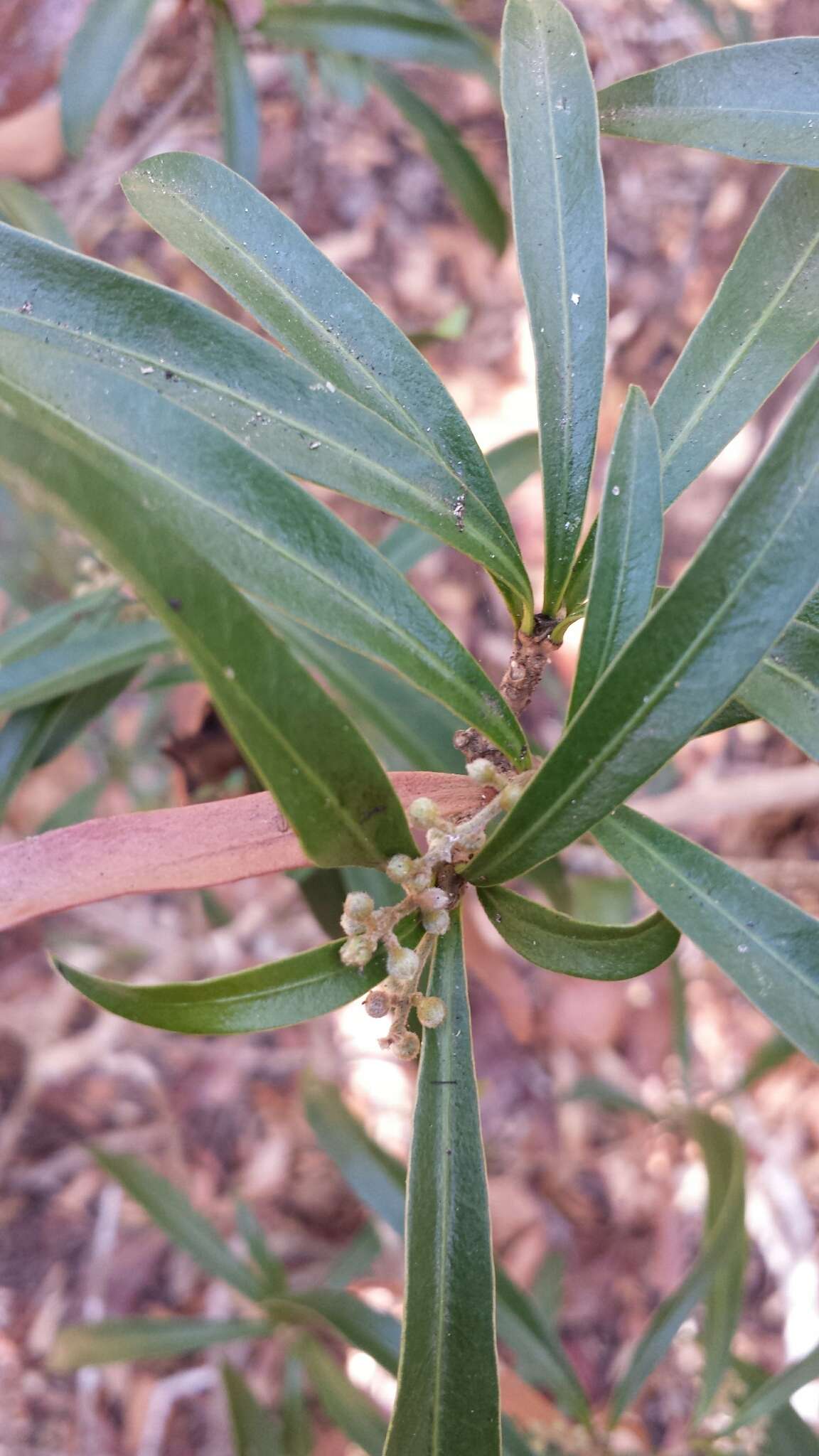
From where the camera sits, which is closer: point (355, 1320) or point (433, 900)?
point (433, 900)

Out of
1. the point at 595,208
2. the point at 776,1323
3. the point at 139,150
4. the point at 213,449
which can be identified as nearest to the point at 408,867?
the point at 213,449

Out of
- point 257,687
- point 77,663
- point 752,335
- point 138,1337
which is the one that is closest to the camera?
point 257,687

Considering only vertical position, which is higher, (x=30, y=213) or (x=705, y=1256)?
(x=30, y=213)

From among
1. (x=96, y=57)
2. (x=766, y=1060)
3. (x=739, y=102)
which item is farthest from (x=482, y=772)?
(x=766, y=1060)

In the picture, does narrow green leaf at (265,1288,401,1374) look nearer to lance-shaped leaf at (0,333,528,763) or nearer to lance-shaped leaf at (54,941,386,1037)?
lance-shaped leaf at (54,941,386,1037)

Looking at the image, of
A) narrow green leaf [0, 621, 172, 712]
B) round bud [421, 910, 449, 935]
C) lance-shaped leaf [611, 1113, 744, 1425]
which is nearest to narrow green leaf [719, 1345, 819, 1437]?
lance-shaped leaf [611, 1113, 744, 1425]

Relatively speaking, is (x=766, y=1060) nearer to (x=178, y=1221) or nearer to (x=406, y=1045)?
(x=178, y=1221)

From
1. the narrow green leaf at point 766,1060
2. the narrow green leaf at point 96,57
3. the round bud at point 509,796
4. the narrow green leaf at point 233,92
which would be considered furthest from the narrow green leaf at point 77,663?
the narrow green leaf at point 766,1060

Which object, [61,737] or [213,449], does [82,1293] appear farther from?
[213,449]
